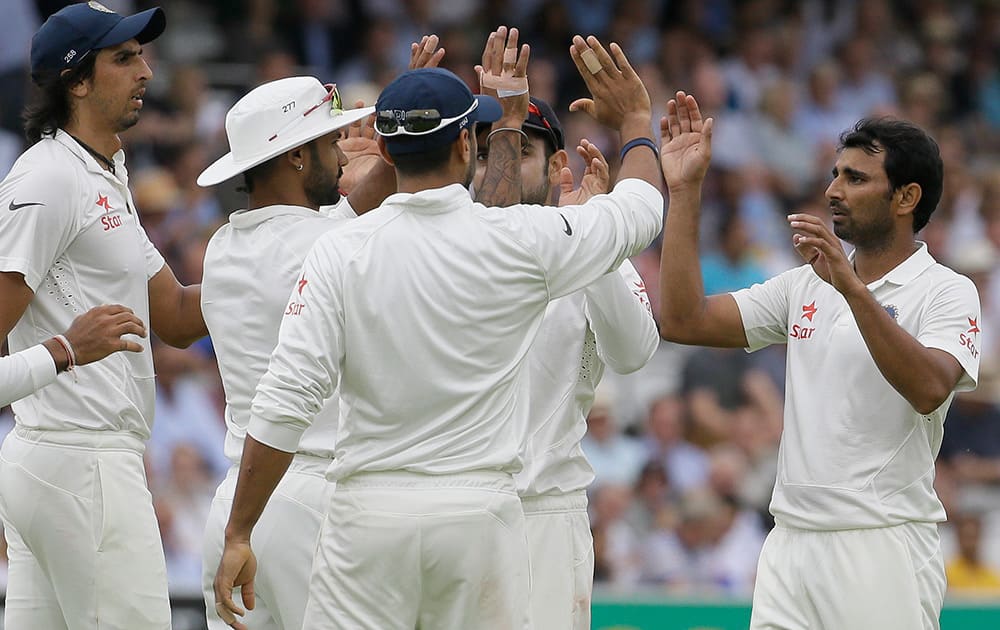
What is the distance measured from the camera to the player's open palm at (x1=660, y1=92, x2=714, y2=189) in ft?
18.0

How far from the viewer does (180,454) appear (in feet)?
31.4

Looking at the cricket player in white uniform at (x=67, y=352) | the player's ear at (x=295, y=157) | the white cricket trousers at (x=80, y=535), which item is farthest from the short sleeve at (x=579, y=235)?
the white cricket trousers at (x=80, y=535)

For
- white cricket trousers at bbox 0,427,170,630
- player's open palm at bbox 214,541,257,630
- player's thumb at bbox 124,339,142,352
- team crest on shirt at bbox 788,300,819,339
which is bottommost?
white cricket trousers at bbox 0,427,170,630

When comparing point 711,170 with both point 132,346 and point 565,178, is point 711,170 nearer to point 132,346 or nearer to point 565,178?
point 565,178

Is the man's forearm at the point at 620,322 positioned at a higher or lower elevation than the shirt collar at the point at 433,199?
lower

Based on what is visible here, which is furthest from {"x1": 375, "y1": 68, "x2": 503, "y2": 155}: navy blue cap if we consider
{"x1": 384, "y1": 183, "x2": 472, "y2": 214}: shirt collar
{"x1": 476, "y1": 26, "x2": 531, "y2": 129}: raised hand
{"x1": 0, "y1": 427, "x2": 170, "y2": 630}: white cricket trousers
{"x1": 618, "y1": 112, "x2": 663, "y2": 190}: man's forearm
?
{"x1": 0, "y1": 427, "x2": 170, "y2": 630}: white cricket trousers

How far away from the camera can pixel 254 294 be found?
5.16 meters

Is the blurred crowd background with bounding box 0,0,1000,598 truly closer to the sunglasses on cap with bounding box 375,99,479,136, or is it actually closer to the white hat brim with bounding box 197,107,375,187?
the white hat brim with bounding box 197,107,375,187

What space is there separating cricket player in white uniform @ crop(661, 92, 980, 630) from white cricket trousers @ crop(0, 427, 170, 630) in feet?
6.68

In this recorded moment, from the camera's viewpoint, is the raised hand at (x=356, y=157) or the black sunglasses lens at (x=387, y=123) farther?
the raised hand at (x=356, y=157)

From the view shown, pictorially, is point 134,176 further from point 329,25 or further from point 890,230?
point 890,230

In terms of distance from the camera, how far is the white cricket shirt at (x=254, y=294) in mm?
5148

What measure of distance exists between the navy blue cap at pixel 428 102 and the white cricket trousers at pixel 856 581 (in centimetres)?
193

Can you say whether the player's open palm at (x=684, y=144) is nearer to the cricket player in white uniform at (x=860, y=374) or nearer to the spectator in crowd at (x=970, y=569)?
the cricket player in white uniform at (x=860, y=374)
